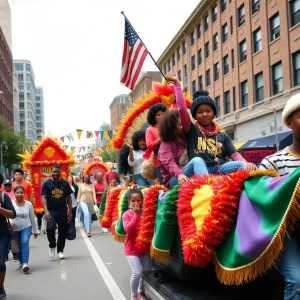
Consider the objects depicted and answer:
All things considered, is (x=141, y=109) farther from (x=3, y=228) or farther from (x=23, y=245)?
(x=23, y=245)

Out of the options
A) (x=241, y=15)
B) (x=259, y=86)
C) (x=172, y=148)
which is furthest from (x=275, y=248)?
(x=241, y=15)

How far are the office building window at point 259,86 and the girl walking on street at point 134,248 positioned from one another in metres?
28.8

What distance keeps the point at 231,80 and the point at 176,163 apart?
113 feet

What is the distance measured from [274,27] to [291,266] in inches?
1221

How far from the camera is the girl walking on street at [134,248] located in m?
5.94

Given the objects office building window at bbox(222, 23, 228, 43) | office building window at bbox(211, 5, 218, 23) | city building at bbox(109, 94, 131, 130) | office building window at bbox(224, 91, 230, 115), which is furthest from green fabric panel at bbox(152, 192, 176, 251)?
city building at bbox(109, 94, 131, 130)

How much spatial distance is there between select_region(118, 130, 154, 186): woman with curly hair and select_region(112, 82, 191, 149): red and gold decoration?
12cm

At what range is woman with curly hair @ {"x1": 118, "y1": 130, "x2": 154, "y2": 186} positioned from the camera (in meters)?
7.72

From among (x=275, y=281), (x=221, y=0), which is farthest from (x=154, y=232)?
(x=221, y=0)

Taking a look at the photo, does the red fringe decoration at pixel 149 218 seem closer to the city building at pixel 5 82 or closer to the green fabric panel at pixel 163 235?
the green fabric panel at pixel 163 235

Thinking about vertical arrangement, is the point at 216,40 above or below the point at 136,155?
above

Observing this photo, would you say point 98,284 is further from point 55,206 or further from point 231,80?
point 231,80

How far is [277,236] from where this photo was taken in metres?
2.75

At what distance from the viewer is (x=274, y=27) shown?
104ft
